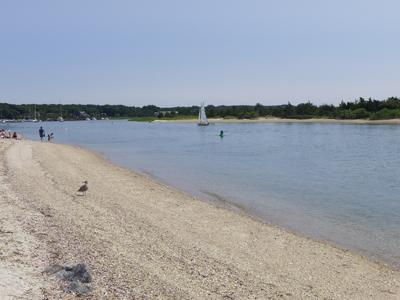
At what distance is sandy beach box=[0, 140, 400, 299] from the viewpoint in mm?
8820

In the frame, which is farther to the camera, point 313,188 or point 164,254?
point 313,188

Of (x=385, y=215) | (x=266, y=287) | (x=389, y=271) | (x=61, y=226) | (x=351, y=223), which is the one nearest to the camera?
(x=266, y=287)

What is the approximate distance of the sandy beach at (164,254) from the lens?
882cm

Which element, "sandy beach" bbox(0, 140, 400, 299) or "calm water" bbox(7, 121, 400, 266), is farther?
"calm water" bbox(7, 121, 400, 266)

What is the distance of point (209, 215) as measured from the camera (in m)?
17.7

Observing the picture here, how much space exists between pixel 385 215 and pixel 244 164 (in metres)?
20.4

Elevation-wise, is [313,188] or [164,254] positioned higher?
[164,254]

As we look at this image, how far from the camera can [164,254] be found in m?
11.3

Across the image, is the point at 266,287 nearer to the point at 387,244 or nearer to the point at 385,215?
the point at 387,244

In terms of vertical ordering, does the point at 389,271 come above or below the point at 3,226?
below

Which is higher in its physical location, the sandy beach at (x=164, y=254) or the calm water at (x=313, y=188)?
the sandy beach at (x=164, y=254)

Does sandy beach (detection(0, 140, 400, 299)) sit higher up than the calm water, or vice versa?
sandy beach (detection(0, 140, 400, 299))

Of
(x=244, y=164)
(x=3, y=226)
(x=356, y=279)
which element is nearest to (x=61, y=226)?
(x=3, y=226)

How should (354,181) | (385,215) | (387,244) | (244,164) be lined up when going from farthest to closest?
(244,164) → (354,181) → (385,215) → (387,244)
